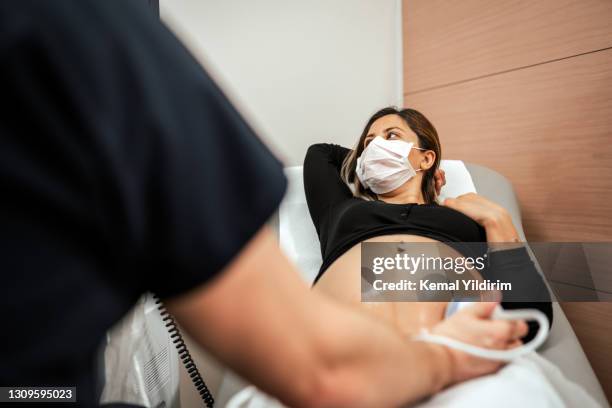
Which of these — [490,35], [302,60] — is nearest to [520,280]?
[490,35]

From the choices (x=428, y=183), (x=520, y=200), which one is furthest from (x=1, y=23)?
(x=520, y=200)

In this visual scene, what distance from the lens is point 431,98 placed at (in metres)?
1.84

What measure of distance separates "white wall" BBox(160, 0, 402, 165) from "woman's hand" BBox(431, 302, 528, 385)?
1358 millimetres

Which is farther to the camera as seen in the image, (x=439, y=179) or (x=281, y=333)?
(x=439, y=179)

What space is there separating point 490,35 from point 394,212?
97cm

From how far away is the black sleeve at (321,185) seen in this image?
4.43 ft

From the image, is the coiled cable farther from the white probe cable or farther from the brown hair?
the brown hair

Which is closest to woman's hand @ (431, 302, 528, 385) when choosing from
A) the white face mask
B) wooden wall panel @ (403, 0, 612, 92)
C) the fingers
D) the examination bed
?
the fingers

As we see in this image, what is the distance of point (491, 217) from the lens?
3.51 ft

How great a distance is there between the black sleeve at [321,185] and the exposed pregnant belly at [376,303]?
0.99 ft

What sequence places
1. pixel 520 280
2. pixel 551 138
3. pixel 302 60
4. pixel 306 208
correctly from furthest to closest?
pixel 302 60 → pixel 306 208 → pixel 551 138 → pixel 520 280

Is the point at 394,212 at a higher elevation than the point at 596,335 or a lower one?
higher

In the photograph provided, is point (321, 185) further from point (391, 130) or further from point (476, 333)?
point (476, 333)

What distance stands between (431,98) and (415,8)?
478 mm
